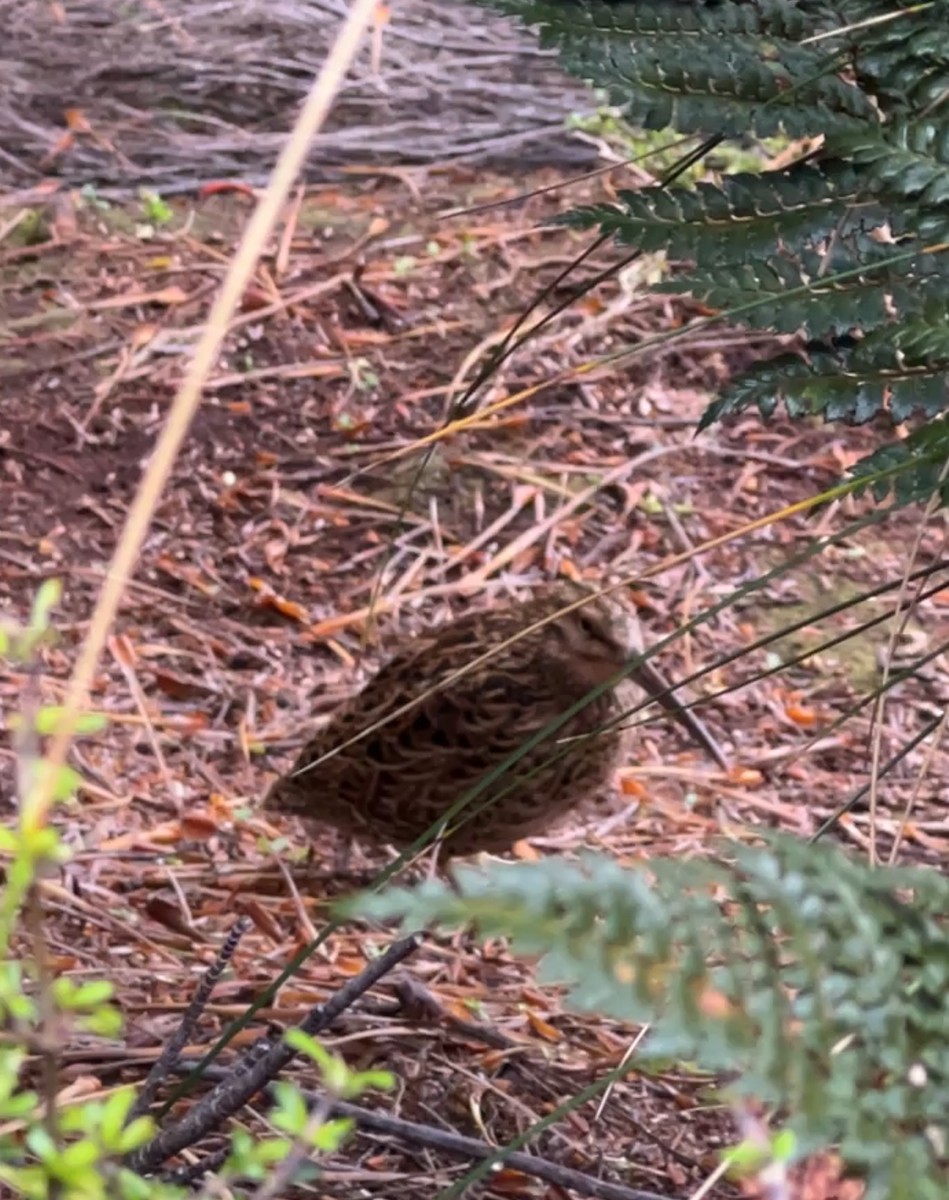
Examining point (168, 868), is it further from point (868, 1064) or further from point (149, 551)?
point (868, 1064)

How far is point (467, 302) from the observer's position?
294cm

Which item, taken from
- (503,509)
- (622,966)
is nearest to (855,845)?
(503,509)

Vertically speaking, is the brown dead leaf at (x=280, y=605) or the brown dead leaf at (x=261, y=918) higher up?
the brown dead leaf at (x=280, y=605)

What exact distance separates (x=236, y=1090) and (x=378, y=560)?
1.69 meters

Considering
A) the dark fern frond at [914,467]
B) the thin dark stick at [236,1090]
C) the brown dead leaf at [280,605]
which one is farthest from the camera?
the brown dead leaf at [280,605]

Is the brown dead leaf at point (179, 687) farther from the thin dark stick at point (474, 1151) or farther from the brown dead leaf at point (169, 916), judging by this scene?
the thin dark stick at point (474, 1151)

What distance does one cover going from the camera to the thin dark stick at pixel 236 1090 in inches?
28.9

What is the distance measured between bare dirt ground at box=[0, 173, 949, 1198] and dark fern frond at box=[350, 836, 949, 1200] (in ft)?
2.65

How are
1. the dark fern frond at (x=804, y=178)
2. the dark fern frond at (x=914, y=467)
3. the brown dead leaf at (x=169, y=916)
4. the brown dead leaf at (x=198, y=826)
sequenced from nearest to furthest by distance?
the dark fern frond at (x=914, y=467) < the dark fern frond at (x=804, y=178) < the brown dead leaf at (x=169, y=916) < the brown dead leaf at (x=198, y=826)

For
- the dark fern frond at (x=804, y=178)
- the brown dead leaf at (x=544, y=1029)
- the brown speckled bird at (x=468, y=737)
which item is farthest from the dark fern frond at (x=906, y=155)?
the brown speckled bird at (x=468, y=737)

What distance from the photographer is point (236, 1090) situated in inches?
30.1

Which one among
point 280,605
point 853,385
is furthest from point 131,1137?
point 280,605

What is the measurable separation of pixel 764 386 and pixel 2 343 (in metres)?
2.02

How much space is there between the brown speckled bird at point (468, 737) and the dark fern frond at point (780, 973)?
1.36 meters
